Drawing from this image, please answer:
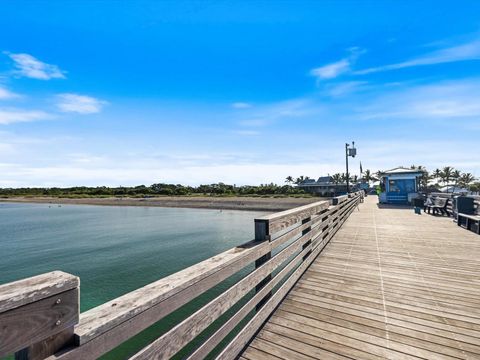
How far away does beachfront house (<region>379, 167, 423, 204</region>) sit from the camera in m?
20.3

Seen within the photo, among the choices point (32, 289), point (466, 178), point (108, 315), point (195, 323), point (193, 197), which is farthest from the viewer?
point (466, 178)

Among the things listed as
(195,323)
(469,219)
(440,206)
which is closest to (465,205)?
(469,219)

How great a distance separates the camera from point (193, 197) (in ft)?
235

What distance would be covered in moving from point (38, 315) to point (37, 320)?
0.02 meters

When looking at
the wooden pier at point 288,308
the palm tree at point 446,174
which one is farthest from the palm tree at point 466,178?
the wooden pier at point 288,308

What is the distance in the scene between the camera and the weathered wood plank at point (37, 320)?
2.97ft

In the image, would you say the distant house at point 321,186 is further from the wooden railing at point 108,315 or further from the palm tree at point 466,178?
the wooden railing at point 108,315

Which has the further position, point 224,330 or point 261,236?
point 261,236

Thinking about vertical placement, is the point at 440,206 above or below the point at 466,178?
below

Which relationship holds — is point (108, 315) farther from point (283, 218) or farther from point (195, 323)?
point (283, 218)

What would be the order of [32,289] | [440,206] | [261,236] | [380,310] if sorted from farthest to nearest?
1. [440,206]
2. [380,310]
3. [261,236]
4. [32,289]

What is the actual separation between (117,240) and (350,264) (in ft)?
62.1

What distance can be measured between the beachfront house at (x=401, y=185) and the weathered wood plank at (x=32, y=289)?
23331 mm

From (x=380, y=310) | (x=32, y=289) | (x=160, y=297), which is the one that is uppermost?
(x=32, y=289)
